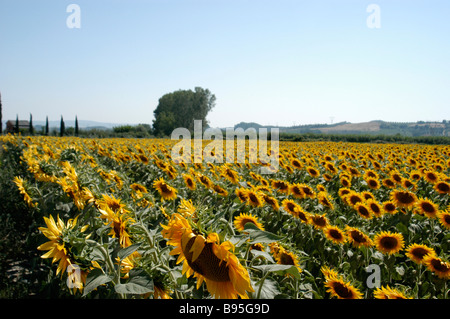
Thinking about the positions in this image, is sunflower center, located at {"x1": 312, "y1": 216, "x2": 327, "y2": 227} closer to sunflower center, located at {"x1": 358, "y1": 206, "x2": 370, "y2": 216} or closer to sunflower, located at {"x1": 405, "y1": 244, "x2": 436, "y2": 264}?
sunflower, located at {"x1": 405, "y1": 244, "x2": 436, "y2": 264}

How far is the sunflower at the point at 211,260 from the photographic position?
1019mm

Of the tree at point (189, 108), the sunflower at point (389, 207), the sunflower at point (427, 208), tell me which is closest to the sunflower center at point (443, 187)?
the sunflower at point (427, 208)

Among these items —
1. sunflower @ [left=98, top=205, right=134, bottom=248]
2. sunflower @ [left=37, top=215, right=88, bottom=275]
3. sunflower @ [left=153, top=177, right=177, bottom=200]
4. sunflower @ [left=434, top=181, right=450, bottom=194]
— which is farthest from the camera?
sunflower @ [left=434, top=181, right=450, bottom=194]

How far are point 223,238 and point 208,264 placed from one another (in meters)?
0.17

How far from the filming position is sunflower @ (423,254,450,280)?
2.55 m

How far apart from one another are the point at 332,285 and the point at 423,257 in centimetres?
118

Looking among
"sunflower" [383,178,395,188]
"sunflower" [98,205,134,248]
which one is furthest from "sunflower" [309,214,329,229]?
"sunflower" [383,178,395,188]

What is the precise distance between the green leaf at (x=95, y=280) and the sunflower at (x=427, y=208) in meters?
4.15

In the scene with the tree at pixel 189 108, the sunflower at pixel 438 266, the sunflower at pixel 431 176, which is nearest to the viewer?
the sunflower at pixel 438 266

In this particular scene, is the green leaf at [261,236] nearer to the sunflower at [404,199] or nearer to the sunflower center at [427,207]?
the sunflower center at [427,207]
